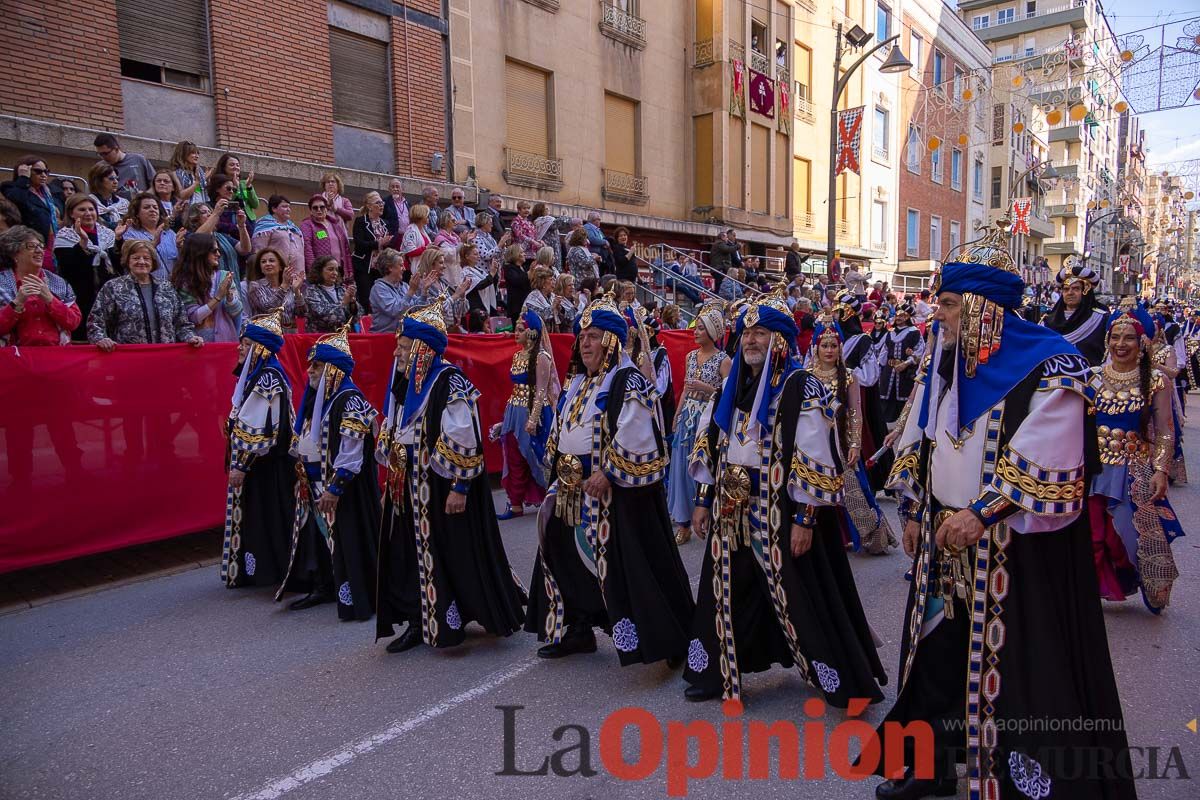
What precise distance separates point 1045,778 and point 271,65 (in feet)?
41.2

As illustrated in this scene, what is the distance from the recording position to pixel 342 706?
13.8 ft

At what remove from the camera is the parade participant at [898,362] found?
9.73 m

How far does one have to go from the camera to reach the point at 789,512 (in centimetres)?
398

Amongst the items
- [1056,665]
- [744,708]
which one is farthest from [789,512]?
[1056,665]

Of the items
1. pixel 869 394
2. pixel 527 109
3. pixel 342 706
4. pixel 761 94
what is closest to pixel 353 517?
pixel 342 706

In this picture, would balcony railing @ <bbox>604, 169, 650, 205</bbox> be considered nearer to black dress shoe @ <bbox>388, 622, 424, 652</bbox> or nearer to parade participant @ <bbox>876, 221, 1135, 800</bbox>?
black dress shoe @ <bbox>388, 622, 424, 652</bbox>

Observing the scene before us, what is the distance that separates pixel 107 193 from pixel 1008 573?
8814mm

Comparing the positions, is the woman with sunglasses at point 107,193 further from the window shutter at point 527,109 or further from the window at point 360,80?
the window shutter at point 527,109

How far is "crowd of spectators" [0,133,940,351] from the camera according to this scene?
22.4ft

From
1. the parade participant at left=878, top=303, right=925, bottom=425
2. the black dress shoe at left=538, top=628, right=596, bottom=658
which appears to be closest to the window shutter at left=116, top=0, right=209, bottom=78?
the black dress shoe at left=538, top=628, right=596, bottom=658

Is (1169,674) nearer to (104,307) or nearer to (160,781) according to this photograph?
(160,781)

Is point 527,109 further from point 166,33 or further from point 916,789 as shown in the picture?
point 916,789

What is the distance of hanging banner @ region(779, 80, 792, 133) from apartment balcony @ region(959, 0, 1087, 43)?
26.3 metres

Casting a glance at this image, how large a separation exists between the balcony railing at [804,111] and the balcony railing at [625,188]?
7771 millimetres
